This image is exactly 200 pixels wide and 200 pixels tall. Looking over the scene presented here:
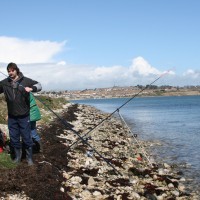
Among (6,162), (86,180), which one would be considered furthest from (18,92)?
(86,180)

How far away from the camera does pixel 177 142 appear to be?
29.1 meters

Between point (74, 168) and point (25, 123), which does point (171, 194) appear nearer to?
point (74, 168)

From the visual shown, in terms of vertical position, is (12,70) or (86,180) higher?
(12,70)

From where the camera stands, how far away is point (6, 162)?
1107cm

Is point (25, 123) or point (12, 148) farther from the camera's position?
point (12, 148)

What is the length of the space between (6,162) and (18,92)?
2330 millimetres

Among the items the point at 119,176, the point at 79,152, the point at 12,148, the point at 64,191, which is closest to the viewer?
the point at 64,191

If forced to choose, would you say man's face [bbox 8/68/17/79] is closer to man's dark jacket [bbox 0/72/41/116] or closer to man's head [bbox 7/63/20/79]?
man's head [bbox 7/63/20/79]

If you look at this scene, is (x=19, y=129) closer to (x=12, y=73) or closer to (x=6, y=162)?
(x=6, y=162)

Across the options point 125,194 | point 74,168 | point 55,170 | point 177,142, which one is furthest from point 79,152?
point 177,142

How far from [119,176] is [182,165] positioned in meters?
6.44

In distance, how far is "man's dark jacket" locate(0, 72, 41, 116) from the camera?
34.2ft

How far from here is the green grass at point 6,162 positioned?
10.9 metres

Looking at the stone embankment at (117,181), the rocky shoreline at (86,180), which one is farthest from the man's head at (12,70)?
the stone embankment at (117,181)
